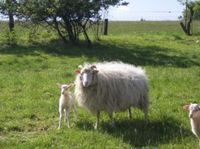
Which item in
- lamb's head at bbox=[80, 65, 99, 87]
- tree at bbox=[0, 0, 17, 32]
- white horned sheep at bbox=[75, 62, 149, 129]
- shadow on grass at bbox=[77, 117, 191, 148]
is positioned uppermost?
tree at bbox=[0, 0, 17, 32]

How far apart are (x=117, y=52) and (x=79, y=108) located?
39.4 feet

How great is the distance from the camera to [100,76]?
10.6 m

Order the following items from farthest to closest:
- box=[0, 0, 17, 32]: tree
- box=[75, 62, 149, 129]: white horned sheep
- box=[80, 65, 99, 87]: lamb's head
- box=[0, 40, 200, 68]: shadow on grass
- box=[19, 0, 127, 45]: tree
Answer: box=[0, 0, 17, 32]: tree < box=[19, 0, 127, 45]: tree < box=[0, 40, 200, 68]: shadow on grass < box=[75, 62, 149, 129]: white horned sheep < box=[80, 65, 99, 87]: lamb's head

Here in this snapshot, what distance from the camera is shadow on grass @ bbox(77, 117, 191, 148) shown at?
30.4 feet

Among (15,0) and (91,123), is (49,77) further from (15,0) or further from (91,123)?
(15,0)

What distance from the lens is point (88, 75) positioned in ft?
33.5

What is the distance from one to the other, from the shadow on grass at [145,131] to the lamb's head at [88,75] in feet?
3.19

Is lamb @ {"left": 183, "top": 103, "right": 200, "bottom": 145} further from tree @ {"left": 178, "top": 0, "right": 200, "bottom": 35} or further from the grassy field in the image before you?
tree @ {"left": 178, "top": 0, "right": 200, "bottom": 35}

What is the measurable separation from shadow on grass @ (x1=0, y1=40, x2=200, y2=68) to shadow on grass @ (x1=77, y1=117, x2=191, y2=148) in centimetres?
1029

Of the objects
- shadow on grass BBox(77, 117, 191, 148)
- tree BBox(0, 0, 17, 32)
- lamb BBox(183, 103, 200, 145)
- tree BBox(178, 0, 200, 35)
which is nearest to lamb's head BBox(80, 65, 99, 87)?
shadow on grass BBox(77, 117, 191, 148)

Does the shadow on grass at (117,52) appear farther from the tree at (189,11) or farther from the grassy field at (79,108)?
the tree at (189,11)

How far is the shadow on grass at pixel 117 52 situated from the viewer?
2177cm

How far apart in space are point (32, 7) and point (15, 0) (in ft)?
6.03

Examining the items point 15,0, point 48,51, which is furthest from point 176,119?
point 15,0
